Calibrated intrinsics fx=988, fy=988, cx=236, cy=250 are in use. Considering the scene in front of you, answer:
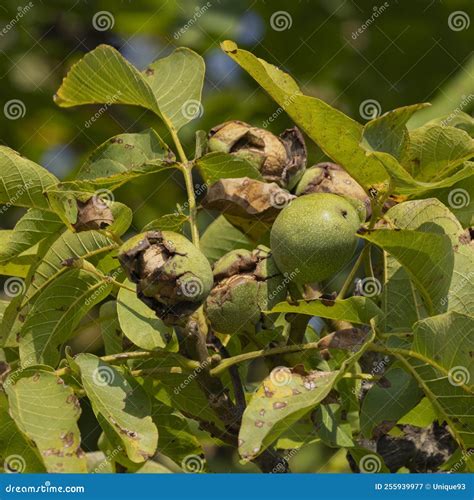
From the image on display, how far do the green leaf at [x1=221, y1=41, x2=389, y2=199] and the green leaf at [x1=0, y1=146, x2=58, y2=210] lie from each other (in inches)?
15.6

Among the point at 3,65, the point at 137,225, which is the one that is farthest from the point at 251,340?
the point at 3,65

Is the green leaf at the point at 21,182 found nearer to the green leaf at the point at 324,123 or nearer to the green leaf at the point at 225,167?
the green leaf at the point at 225,167

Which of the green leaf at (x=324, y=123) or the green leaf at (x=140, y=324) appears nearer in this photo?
the green leaf at (x=324, y=123)

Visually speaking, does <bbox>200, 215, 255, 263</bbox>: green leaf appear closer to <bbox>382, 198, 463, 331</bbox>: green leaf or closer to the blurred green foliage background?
<bbox>382, 198, 463, 331</bbox>: green leaf

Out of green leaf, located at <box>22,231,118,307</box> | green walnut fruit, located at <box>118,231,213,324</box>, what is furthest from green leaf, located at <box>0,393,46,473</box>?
green walnut fruit, located at <box>118,231,213,324</box>

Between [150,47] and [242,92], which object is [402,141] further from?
[150,47]

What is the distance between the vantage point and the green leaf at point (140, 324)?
5.65 ft

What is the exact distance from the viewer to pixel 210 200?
1785 millimetres

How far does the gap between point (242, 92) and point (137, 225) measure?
50 cm

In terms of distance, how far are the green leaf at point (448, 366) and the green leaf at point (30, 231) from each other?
639mm

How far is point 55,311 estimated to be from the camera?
1739 millimetres

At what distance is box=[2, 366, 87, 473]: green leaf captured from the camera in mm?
1451

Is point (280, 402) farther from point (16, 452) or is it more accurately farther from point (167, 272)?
point (16, 452)

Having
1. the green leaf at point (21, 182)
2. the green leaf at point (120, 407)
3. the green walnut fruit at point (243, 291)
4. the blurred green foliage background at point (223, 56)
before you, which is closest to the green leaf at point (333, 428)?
the green walnut fruit at point (243, 291)
